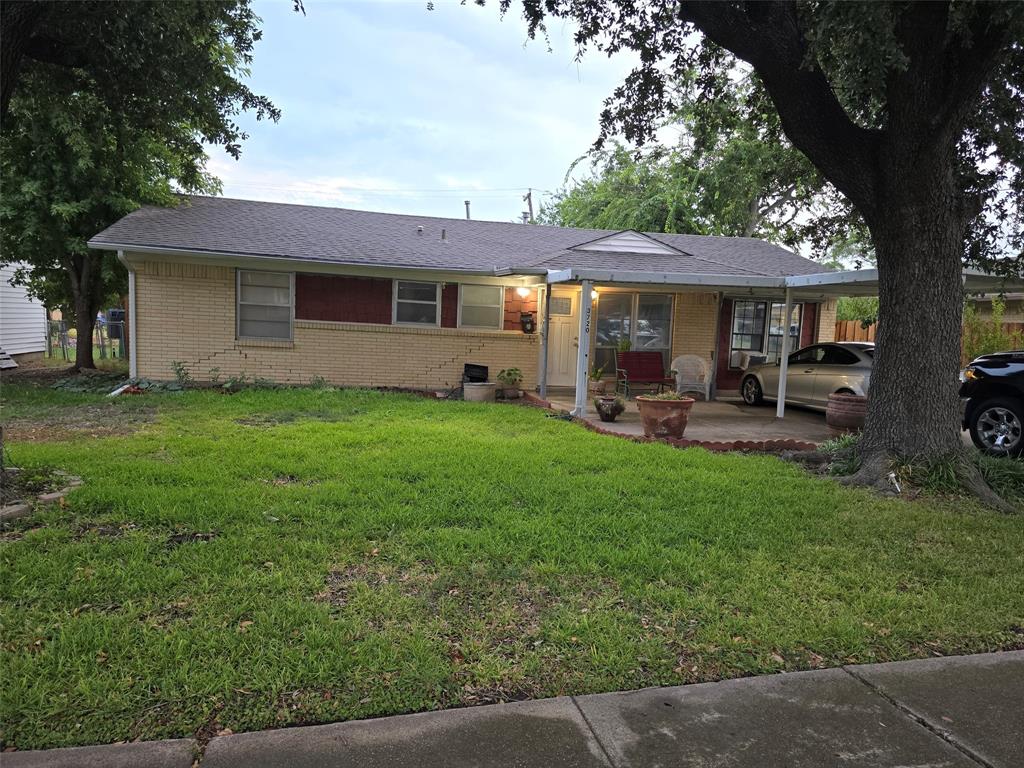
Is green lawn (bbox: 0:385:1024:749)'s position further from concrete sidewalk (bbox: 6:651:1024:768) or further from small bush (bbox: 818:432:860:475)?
small bush (bbox: 818:432:860:475)

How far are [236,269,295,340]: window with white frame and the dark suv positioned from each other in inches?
458

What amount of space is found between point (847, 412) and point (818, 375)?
9.14 ft

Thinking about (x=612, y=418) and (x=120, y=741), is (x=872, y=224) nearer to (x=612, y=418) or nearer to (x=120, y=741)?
(x=612, y=418)

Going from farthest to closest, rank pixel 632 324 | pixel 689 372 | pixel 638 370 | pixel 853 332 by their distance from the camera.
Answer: pixel 853 332
pixel 632 324
pixel 638 370
pixel 689 372

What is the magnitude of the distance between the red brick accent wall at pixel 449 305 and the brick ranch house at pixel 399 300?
0.9 inches

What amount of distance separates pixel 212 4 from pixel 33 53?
1.79m

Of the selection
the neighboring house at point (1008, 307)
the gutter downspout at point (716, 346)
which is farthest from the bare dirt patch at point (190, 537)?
the neighboring house at point (1008, 307)

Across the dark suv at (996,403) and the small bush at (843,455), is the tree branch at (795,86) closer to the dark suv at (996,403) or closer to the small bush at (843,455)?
the small bush at (843,455)

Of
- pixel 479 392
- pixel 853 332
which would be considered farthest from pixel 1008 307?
pixel 479 392

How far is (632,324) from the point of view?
14.4 m

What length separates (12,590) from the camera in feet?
11.3

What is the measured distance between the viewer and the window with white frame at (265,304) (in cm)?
1290

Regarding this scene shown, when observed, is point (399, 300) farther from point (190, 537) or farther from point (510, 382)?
point (190, 537)

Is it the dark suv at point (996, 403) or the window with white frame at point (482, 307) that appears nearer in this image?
the dark suv at point (996, 403)
